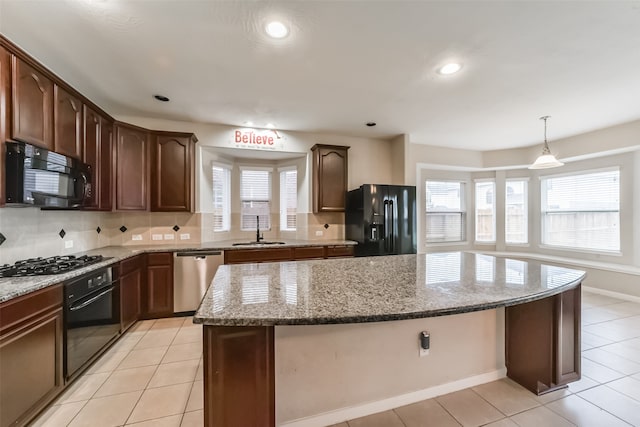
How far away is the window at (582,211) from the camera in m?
4.30

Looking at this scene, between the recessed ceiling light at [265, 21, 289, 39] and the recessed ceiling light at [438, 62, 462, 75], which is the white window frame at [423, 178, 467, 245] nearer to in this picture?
the recessed ceiling light at [438, 62, 462, 75]

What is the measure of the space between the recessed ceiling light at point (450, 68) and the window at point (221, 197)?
3.37 m

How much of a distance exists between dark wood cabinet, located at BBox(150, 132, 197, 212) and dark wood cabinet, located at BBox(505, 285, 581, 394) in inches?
152

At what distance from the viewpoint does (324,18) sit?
69.4 inches

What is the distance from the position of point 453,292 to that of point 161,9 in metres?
2.49

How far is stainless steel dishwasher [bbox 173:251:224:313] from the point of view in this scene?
3.36 metres

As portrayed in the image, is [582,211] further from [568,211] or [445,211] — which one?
[445,211]

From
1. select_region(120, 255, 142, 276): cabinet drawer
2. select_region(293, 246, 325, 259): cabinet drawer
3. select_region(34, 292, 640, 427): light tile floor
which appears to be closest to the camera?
select_region(34, 292, 640, 427): light tile floor

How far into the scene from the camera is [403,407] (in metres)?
1.75

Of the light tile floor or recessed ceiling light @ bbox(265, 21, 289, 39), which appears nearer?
the light tile floor

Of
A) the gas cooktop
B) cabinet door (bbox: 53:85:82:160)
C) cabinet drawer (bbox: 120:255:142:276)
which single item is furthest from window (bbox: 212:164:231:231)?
the gas cooktop

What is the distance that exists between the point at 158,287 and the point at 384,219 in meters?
3.18

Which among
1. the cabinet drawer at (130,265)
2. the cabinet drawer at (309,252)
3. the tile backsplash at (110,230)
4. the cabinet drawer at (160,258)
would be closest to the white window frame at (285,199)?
the tile backsplash at (110,230)

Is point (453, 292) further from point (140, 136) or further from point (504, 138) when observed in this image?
point (504, 138)
